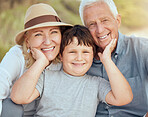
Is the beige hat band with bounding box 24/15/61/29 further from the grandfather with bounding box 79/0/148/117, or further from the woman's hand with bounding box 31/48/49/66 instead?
the grandfather with bounding box 79/0/148/117

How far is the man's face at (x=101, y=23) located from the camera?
244cm

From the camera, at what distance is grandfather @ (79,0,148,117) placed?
230 centimetres

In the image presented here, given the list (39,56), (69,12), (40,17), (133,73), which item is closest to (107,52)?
(133,73)

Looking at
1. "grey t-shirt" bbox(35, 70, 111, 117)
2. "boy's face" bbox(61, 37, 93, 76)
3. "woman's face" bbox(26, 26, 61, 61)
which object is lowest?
"grey t-shirt" bbox(35, 70, 111, 117)

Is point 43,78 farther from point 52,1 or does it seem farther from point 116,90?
point 52,1

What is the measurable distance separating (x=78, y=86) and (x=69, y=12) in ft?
→ 23.9

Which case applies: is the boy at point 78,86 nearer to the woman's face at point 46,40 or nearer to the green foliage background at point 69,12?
the woman's face at point 46,40

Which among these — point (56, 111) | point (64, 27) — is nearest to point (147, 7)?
point (64, 27)

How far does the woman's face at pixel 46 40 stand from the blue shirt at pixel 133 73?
0.53m

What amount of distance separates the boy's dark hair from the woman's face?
7 cm

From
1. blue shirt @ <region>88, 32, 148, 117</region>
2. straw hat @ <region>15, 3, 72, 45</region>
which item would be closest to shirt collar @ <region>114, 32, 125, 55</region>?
blue shirt @ <region>88, 32, 148, 117</region>

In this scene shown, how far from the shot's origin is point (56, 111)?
2.05 metres

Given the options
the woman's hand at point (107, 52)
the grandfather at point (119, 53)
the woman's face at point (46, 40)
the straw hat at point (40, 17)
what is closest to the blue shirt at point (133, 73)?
the grandfather at point (119, 53)

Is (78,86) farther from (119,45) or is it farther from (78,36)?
(119,45)
